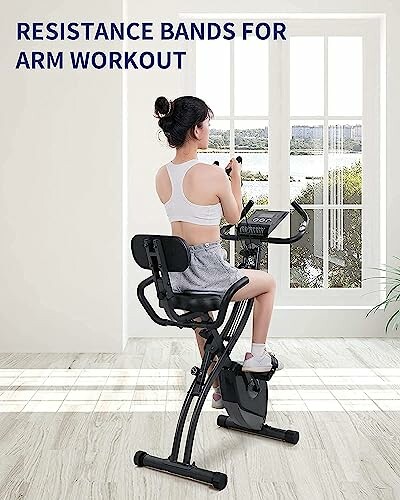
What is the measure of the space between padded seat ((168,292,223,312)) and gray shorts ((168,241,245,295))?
4cm

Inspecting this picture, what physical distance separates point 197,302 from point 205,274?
164 mm

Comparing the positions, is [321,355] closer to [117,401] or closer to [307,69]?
[117,401]

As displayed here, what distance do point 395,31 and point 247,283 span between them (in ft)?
12.1

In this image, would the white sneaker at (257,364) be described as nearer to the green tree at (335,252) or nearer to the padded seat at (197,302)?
the padded seat at (197,302)

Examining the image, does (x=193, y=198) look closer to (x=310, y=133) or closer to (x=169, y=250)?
(x=169, y=250)

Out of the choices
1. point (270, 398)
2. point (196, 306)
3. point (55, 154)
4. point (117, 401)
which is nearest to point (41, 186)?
point (55, 154)

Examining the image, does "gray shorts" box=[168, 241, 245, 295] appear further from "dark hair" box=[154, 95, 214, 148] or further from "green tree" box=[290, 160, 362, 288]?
"green tree" box=[290, 160, 362, 288]

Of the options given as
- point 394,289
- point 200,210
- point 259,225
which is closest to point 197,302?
point 200,210

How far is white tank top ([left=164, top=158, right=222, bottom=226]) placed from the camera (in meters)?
3.33

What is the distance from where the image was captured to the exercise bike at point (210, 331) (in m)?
3.06

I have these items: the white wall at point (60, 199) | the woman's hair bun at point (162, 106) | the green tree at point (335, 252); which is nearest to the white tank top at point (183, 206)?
the woman's hair bun at point (162, 106)

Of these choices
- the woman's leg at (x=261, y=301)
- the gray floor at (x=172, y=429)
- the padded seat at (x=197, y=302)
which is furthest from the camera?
the woman's leg at (x=261, y=301)

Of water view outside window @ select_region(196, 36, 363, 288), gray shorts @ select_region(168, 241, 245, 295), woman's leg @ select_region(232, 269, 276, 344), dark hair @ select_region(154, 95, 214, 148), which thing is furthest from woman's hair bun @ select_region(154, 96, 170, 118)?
water view outside window @ select_region(196, 36, 363, 288)

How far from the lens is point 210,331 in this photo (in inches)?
129
